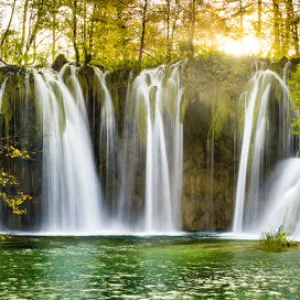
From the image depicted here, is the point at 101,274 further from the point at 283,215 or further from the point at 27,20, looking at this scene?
the point at 27,20

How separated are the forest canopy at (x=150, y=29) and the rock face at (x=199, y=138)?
4.80 m

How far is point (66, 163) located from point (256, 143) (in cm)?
685

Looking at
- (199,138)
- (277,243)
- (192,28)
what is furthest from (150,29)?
(277,243)

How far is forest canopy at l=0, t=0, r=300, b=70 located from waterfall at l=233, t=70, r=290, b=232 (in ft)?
15.9

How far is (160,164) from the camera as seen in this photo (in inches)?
1084

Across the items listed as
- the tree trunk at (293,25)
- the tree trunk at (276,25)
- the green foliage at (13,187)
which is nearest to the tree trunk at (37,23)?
the green foliage at (13,187)

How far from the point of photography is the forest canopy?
3384 centimetres

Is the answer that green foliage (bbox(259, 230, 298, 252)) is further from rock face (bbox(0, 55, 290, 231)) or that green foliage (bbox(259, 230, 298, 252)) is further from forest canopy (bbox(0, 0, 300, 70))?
forest canopy (bbox(0, 0, 300, 70))

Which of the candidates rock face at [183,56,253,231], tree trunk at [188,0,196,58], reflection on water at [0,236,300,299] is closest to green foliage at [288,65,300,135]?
rock face at [183,56,253,231]

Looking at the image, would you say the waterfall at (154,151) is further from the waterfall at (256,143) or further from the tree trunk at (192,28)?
the tree trunk at (192,28)

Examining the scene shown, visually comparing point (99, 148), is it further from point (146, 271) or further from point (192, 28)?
point (146, 271)

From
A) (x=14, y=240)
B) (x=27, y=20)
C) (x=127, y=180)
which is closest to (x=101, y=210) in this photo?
(x=127, y=180)

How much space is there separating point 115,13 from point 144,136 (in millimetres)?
9715

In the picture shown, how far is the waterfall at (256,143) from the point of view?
26.7 meters
